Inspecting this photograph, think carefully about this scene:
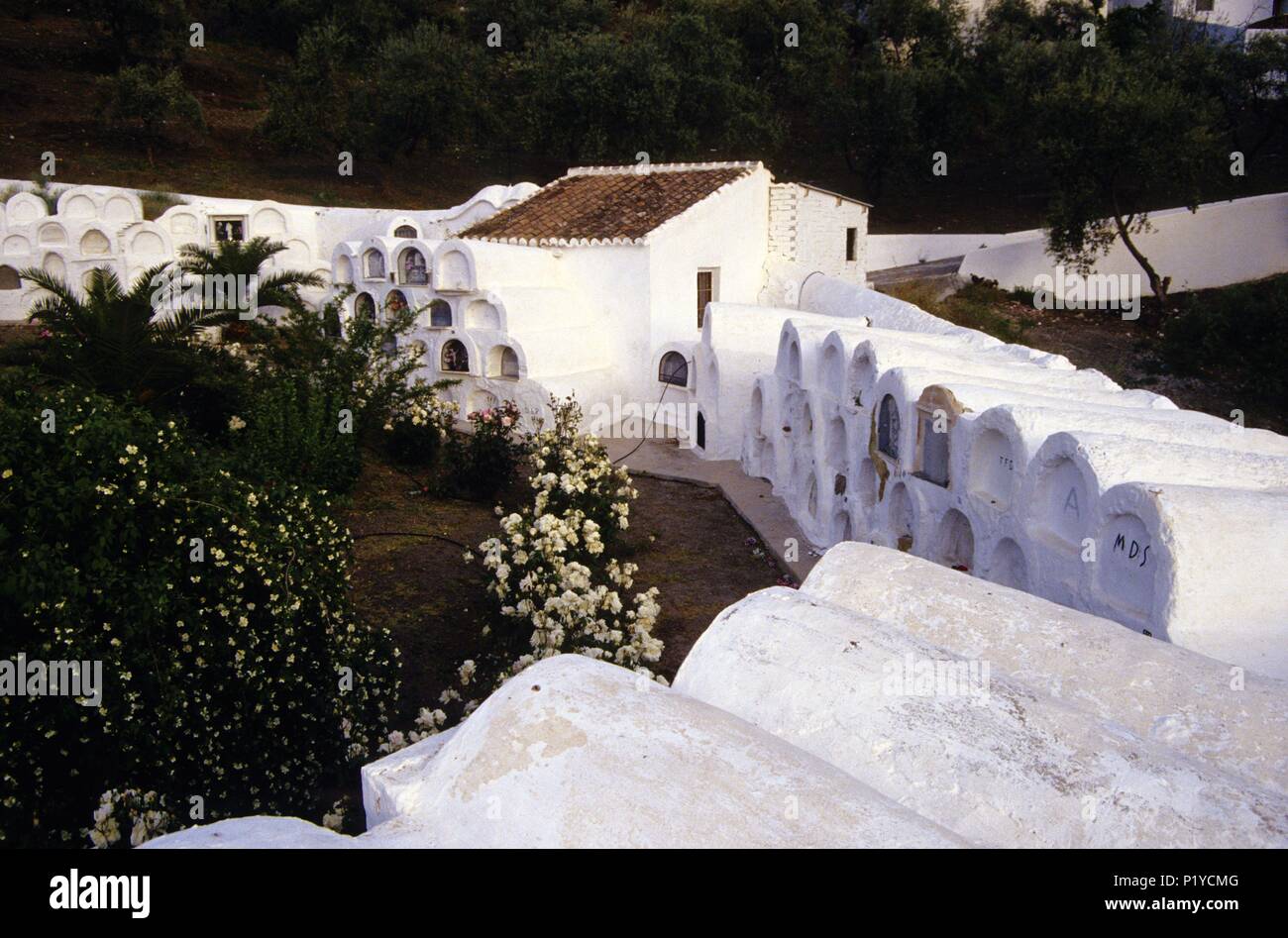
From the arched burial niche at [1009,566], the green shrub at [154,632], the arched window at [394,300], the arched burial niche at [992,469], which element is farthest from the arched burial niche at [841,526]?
the arched window at [394,300]

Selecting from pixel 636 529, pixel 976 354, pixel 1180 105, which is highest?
pixel 1180 105

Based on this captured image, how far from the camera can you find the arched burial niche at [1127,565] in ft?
18.9

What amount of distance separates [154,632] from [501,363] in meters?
12.0

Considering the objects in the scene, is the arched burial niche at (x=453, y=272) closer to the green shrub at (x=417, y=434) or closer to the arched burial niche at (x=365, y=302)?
the arched burial niche at (x=365, y=302)

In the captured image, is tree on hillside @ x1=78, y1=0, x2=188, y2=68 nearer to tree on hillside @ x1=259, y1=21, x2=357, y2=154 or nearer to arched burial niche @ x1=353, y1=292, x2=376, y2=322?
tree on hillside @ x1=259, y1=21, x2=357, y2=154

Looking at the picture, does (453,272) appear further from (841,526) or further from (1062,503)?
(1062,503)

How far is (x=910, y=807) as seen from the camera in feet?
11.1

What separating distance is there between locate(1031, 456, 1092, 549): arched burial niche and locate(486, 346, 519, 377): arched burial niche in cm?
1123

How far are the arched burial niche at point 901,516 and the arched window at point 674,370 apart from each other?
746 cm

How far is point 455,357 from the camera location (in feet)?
58.5

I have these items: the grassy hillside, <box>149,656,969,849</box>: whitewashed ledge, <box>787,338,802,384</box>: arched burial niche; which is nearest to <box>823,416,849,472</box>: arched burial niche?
<box>787,338,802,384</box>: arched burial niche

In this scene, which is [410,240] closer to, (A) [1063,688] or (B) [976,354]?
(B) [976,354]
